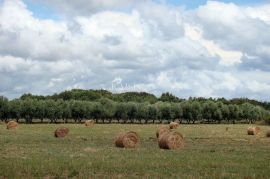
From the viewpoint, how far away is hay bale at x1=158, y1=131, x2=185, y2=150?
3491 cm

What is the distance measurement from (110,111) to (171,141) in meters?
115

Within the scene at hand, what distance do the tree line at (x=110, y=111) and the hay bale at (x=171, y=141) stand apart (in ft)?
358

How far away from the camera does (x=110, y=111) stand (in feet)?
491

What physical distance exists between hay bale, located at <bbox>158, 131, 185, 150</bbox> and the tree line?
4292 inches

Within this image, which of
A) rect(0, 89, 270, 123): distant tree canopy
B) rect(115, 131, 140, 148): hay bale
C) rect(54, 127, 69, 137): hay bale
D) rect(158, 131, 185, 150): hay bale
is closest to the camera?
rect(158, 131, 185, 150): hay bale

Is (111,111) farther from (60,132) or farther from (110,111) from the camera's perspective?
(60,132)

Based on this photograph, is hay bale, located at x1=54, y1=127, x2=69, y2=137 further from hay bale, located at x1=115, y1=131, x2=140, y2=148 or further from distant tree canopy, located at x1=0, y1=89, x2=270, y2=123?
distant tree canopy, located at x1=0, y1=89, x2=270, y2=123

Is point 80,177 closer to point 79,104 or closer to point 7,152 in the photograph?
point 7,152

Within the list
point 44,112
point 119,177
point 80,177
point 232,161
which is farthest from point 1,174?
point 44,112

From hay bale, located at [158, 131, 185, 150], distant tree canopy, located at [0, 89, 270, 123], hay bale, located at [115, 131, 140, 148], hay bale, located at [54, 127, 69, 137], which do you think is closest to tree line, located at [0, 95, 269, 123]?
distant tree canopy, located at [0, 89, 270, 123]

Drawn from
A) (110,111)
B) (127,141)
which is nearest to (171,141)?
(127,141)

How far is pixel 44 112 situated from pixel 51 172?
12390cm

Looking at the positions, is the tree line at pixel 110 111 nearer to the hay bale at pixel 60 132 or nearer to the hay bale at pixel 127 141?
the hay bale at pixel 60 132

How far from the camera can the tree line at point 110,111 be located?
141m
